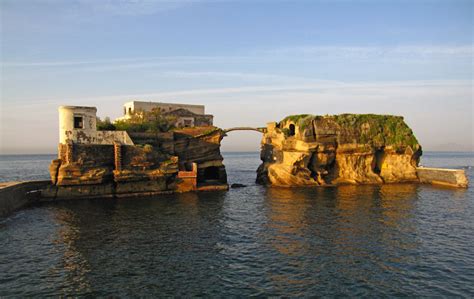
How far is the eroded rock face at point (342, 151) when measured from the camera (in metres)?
55.8

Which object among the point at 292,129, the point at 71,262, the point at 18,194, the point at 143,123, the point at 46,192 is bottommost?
the point at 71,262

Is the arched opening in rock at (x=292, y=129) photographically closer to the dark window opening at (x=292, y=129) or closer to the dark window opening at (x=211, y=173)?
the dark window opening at (x=292, y=129)

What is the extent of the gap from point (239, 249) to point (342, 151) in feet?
129

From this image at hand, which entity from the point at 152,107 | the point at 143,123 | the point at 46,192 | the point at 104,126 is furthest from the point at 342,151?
the point at 46,192

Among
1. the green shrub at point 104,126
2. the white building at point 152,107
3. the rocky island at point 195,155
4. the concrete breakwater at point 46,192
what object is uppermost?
the white building at point 152,107

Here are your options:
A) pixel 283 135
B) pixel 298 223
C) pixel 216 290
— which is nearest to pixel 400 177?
pixel 283 135

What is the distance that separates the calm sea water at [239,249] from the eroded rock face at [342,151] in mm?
16233

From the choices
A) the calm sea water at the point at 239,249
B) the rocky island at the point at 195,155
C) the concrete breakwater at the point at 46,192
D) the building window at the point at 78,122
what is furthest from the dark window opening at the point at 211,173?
the building window at the point at 78,122

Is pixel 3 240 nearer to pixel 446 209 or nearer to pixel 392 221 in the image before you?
pixel 392 221

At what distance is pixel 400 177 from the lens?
59.1 metres

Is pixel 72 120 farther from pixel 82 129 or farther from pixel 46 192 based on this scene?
pixel 46 192

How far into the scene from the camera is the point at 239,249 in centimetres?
2383

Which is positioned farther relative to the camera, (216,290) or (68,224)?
(68,224)

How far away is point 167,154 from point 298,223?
26025 millimetres
